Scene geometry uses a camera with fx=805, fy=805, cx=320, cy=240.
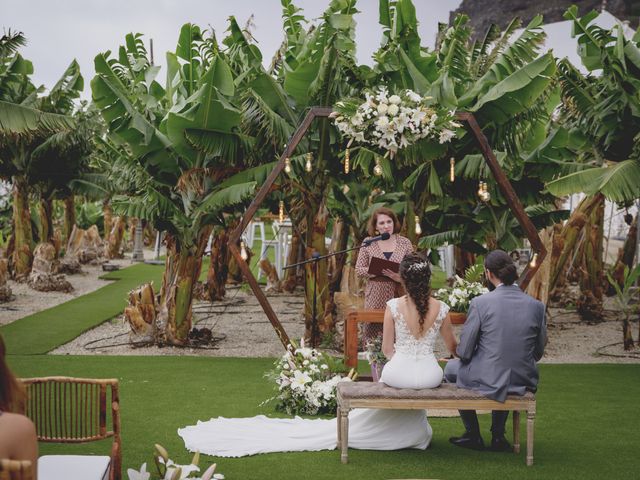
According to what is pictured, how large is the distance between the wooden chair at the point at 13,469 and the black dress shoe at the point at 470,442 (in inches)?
177

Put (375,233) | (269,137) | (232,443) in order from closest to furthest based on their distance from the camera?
(232,443) < (375,233) < (269,137)

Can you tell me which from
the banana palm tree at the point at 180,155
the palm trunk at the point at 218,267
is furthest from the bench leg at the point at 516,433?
the palm trunk at the point at 218,267

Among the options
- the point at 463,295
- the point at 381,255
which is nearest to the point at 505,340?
the point at 463,295

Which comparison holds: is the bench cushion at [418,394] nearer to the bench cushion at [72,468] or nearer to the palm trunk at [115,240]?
the bench cushion at [72,468]

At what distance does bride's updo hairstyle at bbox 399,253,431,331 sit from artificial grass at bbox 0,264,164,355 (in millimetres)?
7271

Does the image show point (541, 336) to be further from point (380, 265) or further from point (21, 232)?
point (21, 232)

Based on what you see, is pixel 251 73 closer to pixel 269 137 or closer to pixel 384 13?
pixel 269 137

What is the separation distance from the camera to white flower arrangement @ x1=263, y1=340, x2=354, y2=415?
777 cm

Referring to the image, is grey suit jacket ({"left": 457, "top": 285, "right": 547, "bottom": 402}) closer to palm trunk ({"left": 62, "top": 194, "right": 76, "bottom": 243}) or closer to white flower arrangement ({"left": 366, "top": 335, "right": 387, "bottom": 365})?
white flower arrangement ({"left": 366, "top": 335, "right": 387, "bottom": 365})

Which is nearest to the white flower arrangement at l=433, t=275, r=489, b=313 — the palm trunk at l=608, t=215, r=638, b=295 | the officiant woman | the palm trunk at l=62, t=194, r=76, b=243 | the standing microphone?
the officiant woman

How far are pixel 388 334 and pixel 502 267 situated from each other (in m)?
1.04

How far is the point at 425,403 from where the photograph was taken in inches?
238

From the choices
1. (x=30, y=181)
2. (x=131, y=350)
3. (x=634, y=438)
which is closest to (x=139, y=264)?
(x=30, y=181)

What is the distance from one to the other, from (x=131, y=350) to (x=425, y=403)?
6.86 m
